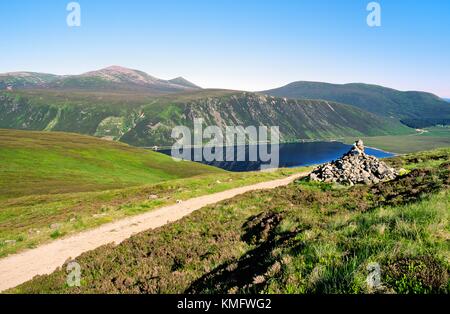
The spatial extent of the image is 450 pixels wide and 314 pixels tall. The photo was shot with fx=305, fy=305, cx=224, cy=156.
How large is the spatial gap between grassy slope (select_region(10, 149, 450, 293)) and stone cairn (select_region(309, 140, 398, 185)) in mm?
7995

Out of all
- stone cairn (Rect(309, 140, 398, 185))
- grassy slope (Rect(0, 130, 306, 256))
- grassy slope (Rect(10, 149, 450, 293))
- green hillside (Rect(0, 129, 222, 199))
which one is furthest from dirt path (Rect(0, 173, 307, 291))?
green hillside (Rect(0, 129, 222, 199))

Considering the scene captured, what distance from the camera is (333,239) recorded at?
1030 centimetres

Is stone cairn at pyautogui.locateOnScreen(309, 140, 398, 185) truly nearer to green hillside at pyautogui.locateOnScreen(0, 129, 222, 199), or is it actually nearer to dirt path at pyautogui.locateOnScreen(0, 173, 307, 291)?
dirt path at pyautogui.locateOnScreen(0, 173, 307, 291)

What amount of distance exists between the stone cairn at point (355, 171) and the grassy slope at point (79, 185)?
14.3 meters

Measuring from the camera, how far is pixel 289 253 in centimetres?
1018

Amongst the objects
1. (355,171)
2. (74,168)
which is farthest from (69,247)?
(74,168)

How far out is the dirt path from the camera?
1762 centimetres

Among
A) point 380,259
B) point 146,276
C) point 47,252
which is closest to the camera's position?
point 380,259

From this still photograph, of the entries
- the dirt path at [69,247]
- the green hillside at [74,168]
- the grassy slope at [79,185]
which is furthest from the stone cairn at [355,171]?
the green hillside at [74,168]

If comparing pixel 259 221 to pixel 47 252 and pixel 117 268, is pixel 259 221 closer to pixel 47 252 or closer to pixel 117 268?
pixel 117 268

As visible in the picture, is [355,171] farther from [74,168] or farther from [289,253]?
[74,168]

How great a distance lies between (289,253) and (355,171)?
2507cm

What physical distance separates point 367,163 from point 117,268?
94.3 feet
